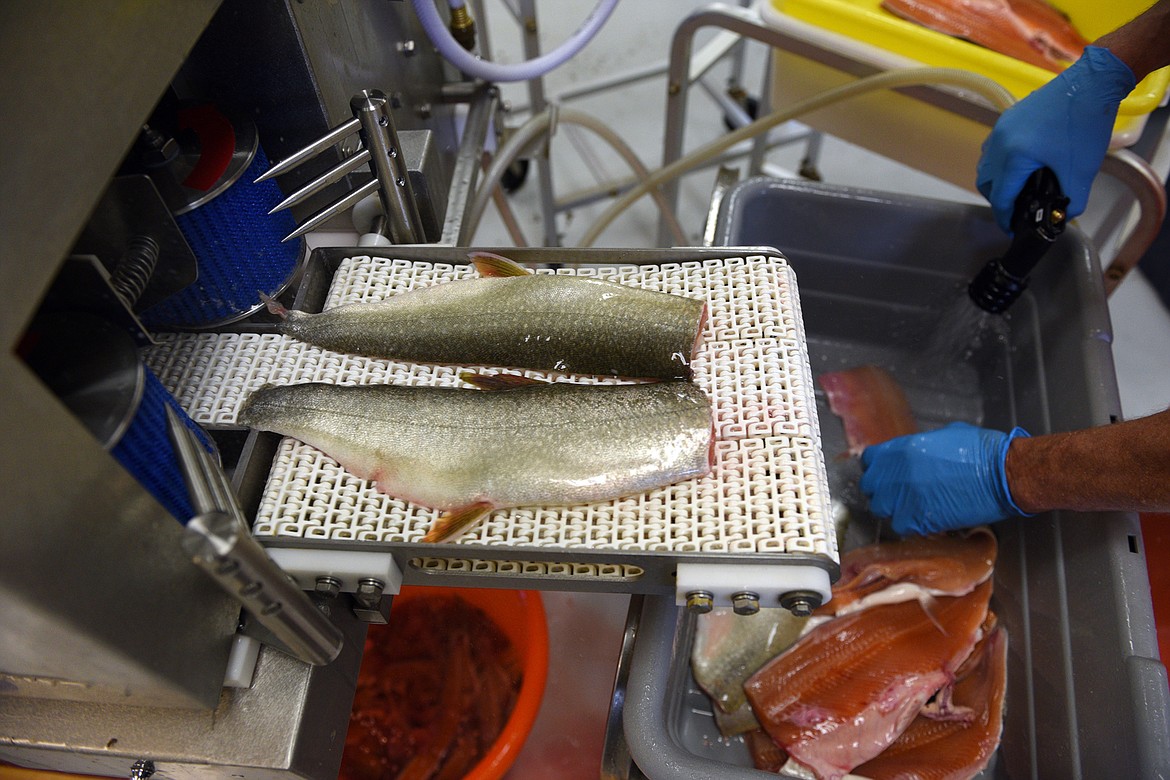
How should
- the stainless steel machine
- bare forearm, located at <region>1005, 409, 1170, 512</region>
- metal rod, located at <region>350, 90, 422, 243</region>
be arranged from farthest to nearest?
bare forearm, located at <region>1005, 409, 1170, 512</region> < metal rod, located at <region>350, 90, 422, 243</region> < the stainless steel machine

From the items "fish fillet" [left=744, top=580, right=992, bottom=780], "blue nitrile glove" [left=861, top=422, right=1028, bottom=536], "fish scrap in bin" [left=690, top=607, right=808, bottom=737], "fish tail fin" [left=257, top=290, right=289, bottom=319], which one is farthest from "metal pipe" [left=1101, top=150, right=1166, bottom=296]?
"fish tail fin" [left=257, top=290, right=289, bottom=319]

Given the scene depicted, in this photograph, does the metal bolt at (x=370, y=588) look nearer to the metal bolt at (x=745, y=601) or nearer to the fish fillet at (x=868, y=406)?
the metal bolt at (x=745, y=601)

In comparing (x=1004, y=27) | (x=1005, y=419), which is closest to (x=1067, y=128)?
(x=1004, y=27)

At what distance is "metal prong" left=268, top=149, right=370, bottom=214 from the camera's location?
35.1 inches

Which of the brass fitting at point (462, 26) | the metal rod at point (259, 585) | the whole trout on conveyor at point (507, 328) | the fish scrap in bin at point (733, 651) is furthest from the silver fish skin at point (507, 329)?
the brass fitting at point (462, 26)

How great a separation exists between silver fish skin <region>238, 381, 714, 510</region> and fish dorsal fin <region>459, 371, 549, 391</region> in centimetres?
2

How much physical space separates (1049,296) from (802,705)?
1.01m

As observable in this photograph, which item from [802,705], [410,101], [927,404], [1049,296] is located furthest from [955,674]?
[410,101]

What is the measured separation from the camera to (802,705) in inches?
49.9

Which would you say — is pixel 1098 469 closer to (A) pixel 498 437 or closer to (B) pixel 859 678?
(B) pixel 859 678

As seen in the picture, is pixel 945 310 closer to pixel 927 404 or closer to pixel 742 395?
pixel 927 404

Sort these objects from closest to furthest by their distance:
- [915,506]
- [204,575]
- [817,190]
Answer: [204,575]
[915,506]
[817,190]

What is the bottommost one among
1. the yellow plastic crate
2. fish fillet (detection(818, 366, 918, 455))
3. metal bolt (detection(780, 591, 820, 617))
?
metal bolt (detection(780, 591, 820, 617))

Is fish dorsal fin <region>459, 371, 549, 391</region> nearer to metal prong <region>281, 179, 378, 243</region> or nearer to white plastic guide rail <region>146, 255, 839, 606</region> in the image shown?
white plastic guide rail <region>146, 255, 839, 606</region>
